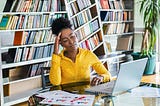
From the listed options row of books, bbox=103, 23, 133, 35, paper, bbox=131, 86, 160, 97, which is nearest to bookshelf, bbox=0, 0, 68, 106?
row of books, bbox=103, 23, 133, 35

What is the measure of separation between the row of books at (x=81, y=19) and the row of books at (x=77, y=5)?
0.28ft

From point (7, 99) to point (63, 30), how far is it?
4.80 feet

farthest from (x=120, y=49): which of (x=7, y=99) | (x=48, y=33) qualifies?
(x=7, y=99)

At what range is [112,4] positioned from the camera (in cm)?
530

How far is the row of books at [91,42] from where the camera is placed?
15.2ft

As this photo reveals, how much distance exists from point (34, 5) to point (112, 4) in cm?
201

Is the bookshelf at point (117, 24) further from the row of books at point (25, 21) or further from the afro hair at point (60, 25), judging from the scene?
the afro hair at point (60, 25)

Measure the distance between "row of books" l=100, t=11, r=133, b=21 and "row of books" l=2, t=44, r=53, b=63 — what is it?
4.83 feet

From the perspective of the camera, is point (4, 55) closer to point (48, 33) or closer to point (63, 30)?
point (48, 33)

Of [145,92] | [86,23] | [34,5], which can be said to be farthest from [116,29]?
[145,92]

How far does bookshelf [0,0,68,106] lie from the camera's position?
137 inches

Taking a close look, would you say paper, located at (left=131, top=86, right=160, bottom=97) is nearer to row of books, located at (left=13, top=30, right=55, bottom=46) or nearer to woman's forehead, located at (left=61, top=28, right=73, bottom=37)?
woman's forehead, located at (left=61, top=28, right=73, bottom=37)

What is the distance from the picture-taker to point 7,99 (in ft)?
11.5

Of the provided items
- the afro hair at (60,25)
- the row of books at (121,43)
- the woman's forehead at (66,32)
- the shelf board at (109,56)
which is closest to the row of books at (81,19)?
the shelf board at (109,56)
